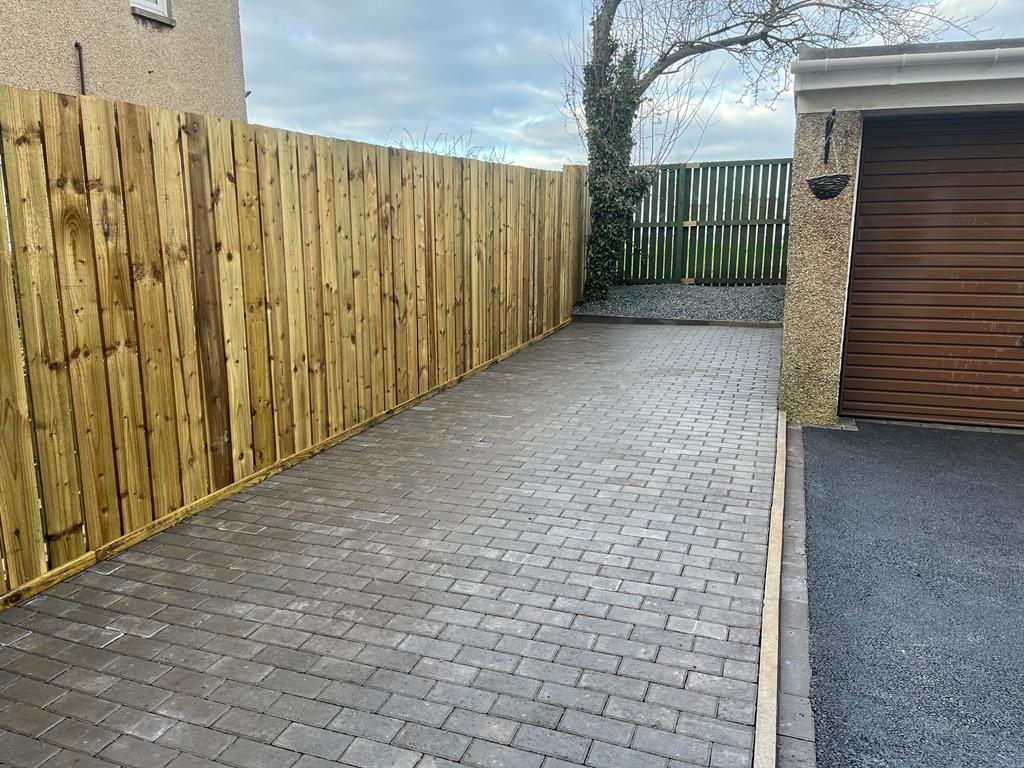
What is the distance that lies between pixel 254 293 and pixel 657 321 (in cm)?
920

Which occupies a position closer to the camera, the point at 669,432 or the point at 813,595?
the point at 813,595

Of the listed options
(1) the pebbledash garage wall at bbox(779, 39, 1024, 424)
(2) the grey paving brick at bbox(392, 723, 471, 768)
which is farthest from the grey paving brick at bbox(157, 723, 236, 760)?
(1) the pebbledash garage wall at bbox(779, 39, 1024, 424)

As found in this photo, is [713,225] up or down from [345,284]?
up

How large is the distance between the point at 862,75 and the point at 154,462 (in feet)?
20.4

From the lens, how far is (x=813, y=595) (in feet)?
13.0

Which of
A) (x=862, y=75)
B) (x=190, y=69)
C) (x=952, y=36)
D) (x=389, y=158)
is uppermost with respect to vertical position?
(x=952, y=36)

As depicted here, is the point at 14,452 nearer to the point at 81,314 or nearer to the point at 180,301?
the point at 81,314

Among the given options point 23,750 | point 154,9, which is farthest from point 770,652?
point 154,9

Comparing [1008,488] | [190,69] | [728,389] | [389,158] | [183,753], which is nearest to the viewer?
[183,753]

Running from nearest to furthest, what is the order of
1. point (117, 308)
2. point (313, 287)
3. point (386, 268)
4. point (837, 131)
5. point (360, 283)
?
point (117, 308) → point (313, 287) → point (360, 283) → point (837, 131) → point (386, 268)

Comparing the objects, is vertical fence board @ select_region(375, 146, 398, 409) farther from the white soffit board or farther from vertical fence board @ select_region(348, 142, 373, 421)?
the white soffit board

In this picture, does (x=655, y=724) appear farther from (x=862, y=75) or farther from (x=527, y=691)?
(x=862, y=75)

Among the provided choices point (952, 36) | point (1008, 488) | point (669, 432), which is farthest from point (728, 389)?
point (952, 36)

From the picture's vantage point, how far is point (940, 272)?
7.12 meters
